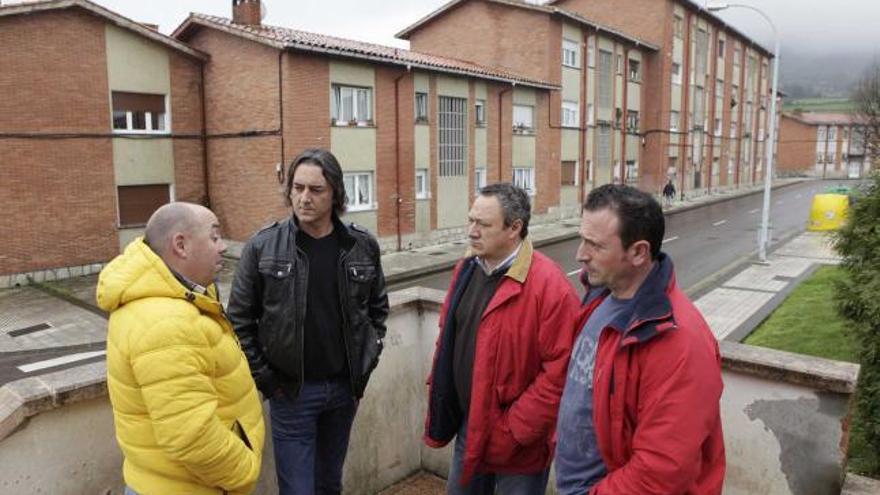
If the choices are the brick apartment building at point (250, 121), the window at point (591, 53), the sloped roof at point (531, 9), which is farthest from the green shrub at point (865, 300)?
the window at point (591, 53)

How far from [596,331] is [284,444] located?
165 centimetres

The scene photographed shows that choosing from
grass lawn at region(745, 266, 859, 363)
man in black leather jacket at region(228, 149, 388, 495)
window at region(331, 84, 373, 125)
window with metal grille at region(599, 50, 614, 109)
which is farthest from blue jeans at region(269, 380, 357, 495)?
window with metal grille at region(599, 50, 614, 109)

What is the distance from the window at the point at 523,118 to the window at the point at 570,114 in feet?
10.1

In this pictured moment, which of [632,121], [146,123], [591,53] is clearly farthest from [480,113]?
[632,121]

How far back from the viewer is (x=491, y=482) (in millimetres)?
3207

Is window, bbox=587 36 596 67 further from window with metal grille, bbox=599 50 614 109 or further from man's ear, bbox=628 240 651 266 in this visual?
man's ear, bbox=628 240 651 266

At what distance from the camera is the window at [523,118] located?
27.1m

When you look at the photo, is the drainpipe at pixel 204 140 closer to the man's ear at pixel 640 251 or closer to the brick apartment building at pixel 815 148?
the man's ear at pixel 640 251

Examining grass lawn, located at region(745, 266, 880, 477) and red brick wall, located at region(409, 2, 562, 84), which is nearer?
grass lawn, located at region(745, 266, 880, 477)

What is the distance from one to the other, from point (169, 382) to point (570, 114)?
30733 millimetres

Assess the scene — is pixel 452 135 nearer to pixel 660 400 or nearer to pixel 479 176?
pixel 479 176

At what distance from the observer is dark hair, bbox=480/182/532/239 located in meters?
2.92

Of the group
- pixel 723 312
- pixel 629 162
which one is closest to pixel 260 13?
pixel 723 312

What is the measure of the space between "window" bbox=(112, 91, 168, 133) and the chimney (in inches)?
134
